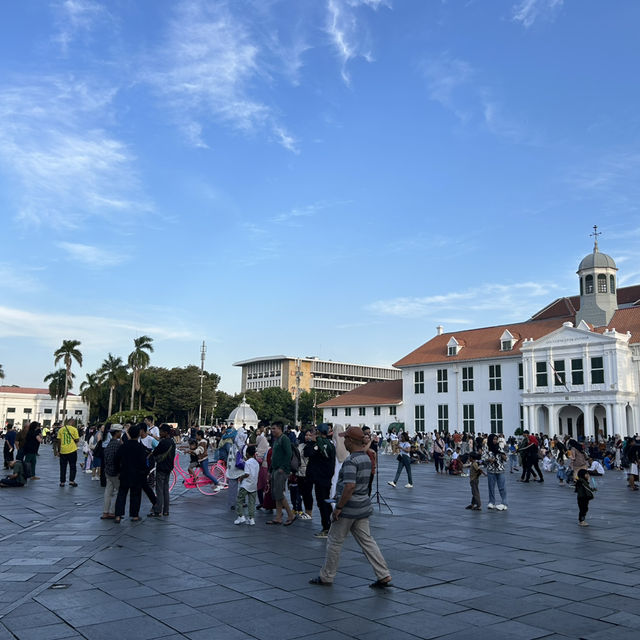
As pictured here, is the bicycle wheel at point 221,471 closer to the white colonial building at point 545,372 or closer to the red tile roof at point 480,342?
the white colonial building at point 545,372

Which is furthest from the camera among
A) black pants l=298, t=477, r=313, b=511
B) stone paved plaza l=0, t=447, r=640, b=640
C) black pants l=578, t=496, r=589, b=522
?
black pants l=298, t=477, r=313, b=511

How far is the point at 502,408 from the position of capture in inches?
2195

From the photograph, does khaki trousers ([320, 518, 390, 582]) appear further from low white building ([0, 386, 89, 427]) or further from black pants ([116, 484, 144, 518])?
low white building ([0, 386, 89, 427])

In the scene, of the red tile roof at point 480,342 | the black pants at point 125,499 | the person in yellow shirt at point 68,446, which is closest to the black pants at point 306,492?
the black pants at point 125,499

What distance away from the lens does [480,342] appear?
60938mm

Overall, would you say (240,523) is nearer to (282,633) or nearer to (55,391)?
(282,633)

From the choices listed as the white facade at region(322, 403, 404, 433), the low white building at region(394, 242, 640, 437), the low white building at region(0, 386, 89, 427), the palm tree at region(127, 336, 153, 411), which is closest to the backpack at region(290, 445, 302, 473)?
the low white building at region(394, 242, 640, 437)

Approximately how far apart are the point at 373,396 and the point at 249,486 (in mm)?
59846

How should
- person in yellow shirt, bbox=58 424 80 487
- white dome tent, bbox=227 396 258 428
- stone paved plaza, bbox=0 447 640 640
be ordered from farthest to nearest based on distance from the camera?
1. white dome tent, bbox=227 396 258 428
2. person in yellow shirt, bbox=58 424 80 487
3. stone paved plaza, bbox=0 447 640 640

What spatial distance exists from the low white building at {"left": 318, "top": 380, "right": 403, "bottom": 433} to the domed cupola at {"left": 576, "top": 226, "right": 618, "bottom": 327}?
21.3 meters

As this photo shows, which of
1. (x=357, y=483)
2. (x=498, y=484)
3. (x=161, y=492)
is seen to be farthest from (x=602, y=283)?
(x=357, y=483)

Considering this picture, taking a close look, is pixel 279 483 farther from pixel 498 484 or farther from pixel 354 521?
pixel 498 484

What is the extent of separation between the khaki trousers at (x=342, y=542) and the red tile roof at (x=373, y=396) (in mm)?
60016

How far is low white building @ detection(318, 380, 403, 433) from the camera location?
6700 cm
